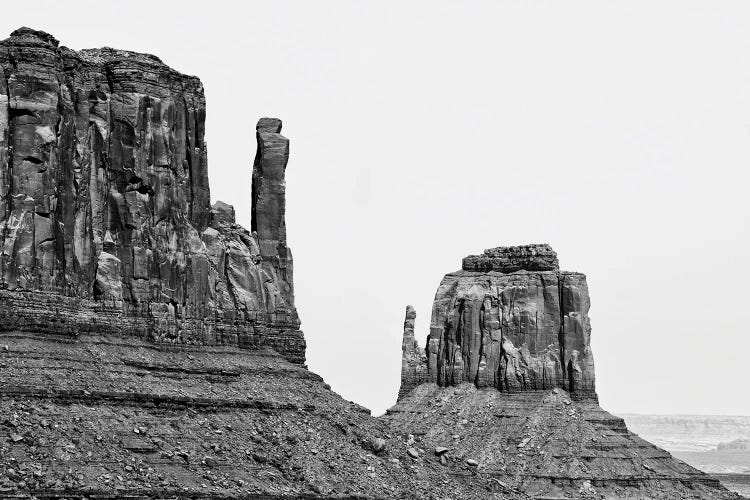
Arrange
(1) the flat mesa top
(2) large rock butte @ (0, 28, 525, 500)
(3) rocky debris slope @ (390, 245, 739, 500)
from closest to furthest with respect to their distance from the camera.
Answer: (2) large rock butte @ (0, 28, 525, 500) → (3) rocky debris slope @ (390, 245, 739, 500) → (1) the flat mesa top

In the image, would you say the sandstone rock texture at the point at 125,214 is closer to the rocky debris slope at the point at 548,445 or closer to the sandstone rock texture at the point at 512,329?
the rocky debris slope at the point at 548,445

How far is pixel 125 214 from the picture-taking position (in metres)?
111

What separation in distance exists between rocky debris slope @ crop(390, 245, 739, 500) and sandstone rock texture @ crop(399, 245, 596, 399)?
0.08 m

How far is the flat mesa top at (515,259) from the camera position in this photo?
170875 millimetres

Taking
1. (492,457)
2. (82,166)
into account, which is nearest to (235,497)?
(82,166)

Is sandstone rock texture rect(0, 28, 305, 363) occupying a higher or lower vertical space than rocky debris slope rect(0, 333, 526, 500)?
higher

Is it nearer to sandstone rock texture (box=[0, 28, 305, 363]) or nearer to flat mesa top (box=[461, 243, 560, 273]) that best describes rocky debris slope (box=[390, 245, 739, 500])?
flat mesa top (box=[461, 243, 560, 273])

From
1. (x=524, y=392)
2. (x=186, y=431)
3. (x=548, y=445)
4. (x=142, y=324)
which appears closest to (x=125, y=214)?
(x=142, y=324)

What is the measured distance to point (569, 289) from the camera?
16838 centimetres

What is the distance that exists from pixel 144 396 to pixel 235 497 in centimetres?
770

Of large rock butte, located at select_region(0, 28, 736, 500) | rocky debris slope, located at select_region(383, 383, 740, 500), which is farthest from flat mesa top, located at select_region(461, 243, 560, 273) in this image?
large rock butte, located at select_region(0, 28, 736, 500)

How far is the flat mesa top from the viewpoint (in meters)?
171

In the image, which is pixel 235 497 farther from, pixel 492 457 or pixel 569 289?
pixel 569 289

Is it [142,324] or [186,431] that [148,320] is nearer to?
[142,324]
